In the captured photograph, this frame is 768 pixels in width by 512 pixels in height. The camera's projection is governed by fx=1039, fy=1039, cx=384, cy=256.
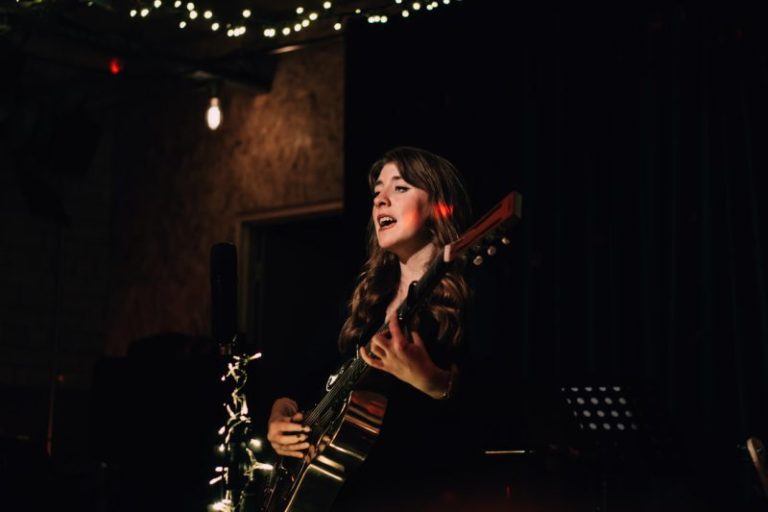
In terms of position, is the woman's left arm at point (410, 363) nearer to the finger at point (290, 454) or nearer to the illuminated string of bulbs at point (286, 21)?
the finger at point (290, 454)

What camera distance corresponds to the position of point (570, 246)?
14.8 ft

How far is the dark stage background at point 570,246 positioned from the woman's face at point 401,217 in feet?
0.92

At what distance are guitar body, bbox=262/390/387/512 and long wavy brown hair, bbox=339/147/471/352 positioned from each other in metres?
0.30

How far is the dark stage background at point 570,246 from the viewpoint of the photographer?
3.18 metres

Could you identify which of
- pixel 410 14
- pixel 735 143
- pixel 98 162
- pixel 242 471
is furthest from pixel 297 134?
pixel 242 471

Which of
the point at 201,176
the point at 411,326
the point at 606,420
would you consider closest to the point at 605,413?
the point at 606,420

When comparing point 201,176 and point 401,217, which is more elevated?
point 201,176

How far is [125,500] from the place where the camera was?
4.72 metres

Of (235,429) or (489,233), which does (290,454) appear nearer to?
(235,429)

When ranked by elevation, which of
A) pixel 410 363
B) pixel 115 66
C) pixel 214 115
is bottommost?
pixel 410 363

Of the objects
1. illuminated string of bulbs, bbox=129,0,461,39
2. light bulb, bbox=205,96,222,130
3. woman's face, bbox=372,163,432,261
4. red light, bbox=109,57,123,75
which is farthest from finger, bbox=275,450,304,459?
red light, bbox=109,57,123,75

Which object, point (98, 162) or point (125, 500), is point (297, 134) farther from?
point (125, 500)

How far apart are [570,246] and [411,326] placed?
204cm

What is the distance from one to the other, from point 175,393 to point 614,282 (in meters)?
2.15
